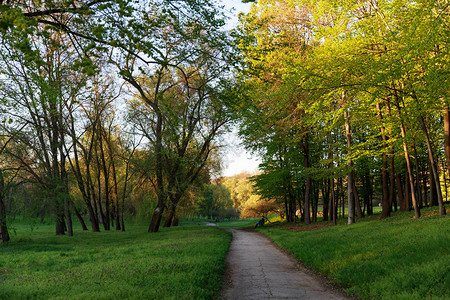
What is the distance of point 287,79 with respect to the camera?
44.3ft

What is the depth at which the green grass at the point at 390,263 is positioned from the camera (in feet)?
20.7

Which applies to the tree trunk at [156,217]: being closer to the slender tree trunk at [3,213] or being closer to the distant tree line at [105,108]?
the distant tree line at [105,108]

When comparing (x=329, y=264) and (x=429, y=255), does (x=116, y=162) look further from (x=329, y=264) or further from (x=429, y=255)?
(x=429, y=255)

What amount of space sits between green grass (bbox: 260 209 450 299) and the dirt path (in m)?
0.61

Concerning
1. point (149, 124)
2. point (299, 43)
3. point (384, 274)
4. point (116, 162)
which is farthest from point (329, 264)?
point (116, 162)

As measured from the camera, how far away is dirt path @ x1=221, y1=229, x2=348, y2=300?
686cm

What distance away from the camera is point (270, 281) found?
26.4ft

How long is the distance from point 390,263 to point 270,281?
2.99 meters

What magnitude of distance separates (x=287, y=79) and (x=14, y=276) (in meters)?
11.5

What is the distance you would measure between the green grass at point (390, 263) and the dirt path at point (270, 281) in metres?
0.61

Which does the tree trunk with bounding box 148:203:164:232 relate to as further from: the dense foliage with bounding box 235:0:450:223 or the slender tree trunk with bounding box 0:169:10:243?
the dense foliage with bounding box 235:0:450:223

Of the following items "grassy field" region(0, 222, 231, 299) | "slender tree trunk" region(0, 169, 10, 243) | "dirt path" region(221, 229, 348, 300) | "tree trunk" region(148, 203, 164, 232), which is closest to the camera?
"grassy field" region(0, 222, 231, 299)

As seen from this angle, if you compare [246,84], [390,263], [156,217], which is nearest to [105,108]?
[156,217]

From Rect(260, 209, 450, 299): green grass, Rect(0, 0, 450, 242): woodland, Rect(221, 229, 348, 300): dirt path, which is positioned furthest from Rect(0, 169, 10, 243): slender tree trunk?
Rect(260, 209, 450, 299): green grass
